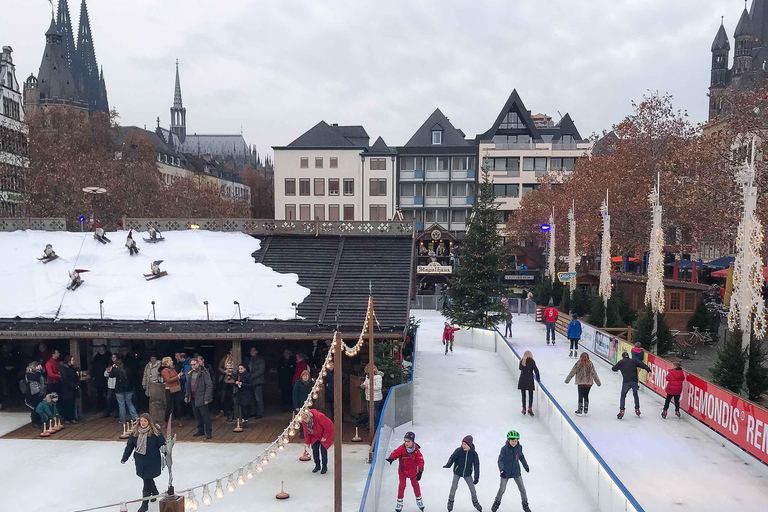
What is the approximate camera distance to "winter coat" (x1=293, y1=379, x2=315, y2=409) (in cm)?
1362

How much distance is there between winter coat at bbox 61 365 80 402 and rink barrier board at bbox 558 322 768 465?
15.1 m

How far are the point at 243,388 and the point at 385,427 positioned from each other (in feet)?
13.8

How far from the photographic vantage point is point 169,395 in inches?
592

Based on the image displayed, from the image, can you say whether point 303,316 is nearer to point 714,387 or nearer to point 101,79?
point 714,387

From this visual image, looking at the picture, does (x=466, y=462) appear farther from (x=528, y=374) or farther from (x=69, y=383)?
(x=69, y=383)

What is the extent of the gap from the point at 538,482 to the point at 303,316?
7.60m

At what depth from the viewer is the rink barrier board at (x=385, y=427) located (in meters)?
9.35

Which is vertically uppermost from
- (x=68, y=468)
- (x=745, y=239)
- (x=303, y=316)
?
(x=745, y=239)

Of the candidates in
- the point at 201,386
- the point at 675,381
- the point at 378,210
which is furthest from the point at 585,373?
the point at 378,210

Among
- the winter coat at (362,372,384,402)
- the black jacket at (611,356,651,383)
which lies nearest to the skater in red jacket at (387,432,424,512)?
the winter coat at (362,372,384,402)

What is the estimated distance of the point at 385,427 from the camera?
12117 millimetres

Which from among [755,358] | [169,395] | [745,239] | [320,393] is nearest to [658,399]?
[755,358]

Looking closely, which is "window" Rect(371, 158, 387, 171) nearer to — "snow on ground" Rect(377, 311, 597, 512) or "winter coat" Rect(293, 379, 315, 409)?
"snow on ground" Rect(377, 311, 597, 512)

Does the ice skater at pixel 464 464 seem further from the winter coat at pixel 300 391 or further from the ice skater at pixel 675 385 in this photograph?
the ice skater at pixel 675 385
